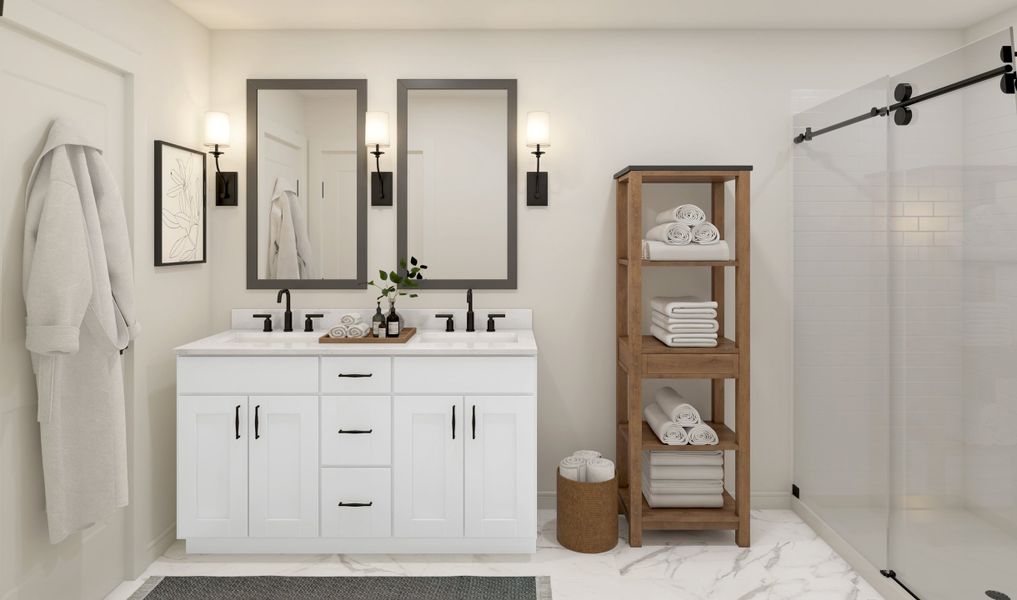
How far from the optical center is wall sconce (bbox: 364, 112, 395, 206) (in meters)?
3.31

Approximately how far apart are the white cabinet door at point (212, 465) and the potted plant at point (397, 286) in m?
0.68

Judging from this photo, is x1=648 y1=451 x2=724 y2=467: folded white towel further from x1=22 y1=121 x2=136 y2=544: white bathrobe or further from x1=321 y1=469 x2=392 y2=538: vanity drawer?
x1=22 y1=121 x2=136 y2=544: white bathrobe

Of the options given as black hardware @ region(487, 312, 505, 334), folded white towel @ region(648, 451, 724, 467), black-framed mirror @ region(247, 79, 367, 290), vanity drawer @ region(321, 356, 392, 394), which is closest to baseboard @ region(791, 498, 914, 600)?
folded white towel @ region(648, 451, 724, 467)

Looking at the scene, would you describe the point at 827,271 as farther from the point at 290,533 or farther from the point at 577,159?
the point at 290,533

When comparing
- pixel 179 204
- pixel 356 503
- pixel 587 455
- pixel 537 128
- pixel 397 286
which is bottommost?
pixel 356 503

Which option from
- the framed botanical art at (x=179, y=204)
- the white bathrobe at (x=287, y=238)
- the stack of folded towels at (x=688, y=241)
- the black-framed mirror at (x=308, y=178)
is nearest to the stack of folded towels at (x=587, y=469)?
the stack of folded towels at (x=688, y=241)

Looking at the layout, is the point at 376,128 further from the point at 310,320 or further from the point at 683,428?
the point at 683,428

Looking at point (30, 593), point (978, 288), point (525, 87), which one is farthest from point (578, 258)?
point (30, 593)

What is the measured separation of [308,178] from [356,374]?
1.12 m

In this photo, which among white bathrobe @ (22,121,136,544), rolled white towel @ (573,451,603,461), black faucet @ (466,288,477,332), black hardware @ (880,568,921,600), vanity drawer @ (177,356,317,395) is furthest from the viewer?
black faucet @ (466,288,477,332)

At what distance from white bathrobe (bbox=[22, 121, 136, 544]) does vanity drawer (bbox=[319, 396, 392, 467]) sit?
73 centimetres

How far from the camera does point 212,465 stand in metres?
2.82

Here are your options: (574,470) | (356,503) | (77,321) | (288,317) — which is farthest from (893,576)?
(77,321)

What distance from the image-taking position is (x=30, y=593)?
→ 7.26ft
